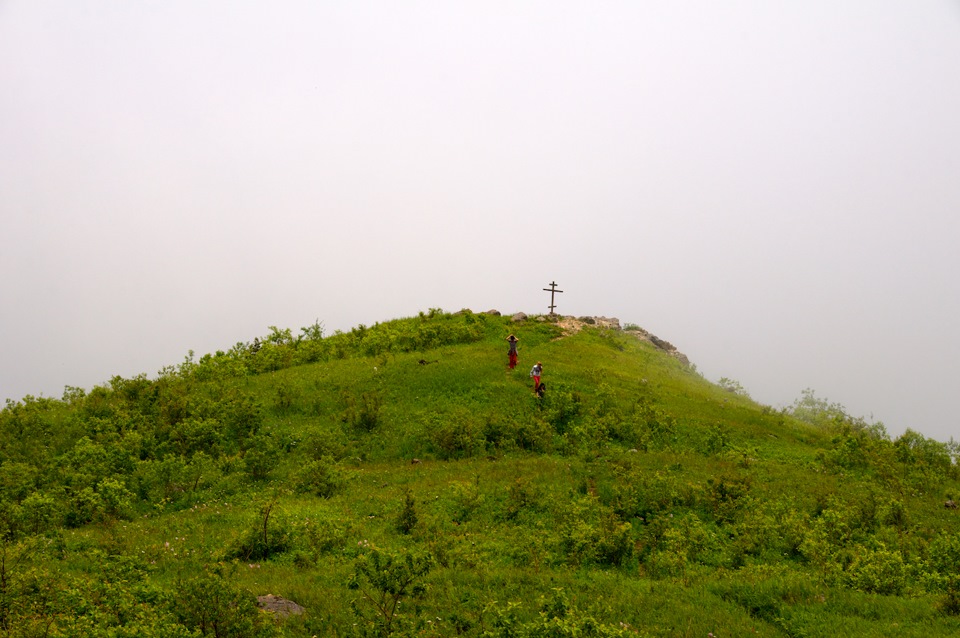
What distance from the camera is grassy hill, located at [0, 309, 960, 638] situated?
10359mm

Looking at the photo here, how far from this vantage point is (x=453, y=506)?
57.1 feet

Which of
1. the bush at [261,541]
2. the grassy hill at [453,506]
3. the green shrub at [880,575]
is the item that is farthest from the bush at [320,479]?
the green shrub at [880,575]

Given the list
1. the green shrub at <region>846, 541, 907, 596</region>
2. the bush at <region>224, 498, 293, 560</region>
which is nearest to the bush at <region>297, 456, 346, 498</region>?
the bush at <region>224, 498, 293, 560</region>

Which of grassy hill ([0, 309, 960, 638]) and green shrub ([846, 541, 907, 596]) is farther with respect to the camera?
green shrub ([846, 541, 907, 596])

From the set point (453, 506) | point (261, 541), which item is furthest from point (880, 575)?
point (261, 541)

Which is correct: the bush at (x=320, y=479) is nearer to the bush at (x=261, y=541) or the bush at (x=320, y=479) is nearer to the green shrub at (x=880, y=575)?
the bush at (x=261, y=541)

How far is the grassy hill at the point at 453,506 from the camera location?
10.4 meters

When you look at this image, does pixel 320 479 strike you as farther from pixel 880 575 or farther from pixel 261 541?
pixel 880 575

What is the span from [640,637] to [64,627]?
8209 mm

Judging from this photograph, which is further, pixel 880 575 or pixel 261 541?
pixel 261 541

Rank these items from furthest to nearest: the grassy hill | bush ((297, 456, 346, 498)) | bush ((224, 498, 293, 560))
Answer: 1. bush ((297, 456, 346, 498))
2. bush ((224, 498, 293, 560))
3. the grassy hill

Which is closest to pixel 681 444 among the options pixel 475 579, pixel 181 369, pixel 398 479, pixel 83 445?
pixel 398 479

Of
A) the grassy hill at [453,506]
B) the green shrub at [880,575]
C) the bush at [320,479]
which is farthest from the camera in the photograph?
the bush at [320,479]

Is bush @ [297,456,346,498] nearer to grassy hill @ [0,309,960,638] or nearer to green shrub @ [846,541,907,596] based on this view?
grassy hill @ [0,309,960,638]
